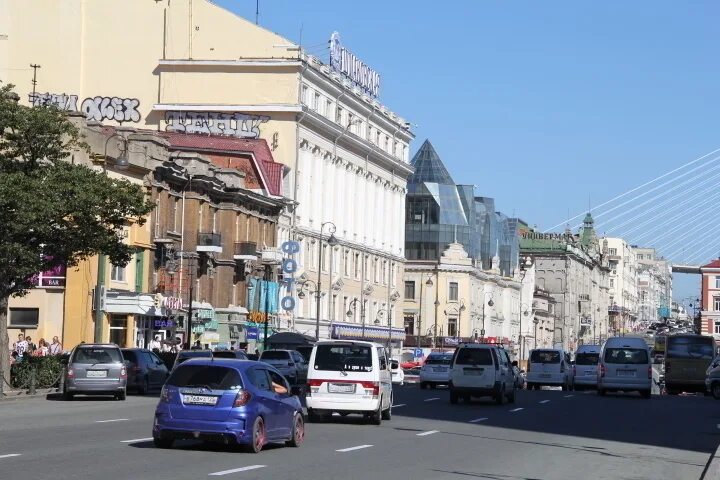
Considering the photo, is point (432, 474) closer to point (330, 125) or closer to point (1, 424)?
point (1, 424)

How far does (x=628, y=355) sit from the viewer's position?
5716 centimetres

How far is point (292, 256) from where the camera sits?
91.5m

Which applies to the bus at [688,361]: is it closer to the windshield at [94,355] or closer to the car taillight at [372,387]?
the windshield at [94,355]

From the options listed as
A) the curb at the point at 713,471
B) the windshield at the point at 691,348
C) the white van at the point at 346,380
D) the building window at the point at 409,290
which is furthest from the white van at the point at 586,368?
the building window at the point at 409,290

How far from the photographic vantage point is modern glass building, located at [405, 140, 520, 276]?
5615 inches

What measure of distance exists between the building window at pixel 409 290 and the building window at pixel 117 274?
76073 millimetres

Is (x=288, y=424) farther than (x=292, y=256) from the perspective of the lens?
No

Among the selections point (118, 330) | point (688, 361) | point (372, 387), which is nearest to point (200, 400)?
point (372, 387)

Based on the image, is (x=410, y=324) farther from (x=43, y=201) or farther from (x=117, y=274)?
(x=43, y=201)

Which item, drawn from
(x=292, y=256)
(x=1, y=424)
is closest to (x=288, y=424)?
(x=1, y=424)

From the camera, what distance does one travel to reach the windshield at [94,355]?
41.1 metres

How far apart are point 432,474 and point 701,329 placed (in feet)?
511

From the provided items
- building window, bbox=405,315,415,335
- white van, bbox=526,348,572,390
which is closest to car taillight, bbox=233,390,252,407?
white van, bbox=526,348,572,390

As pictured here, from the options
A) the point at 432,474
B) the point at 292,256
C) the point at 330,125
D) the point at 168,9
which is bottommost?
the point at 432,474
